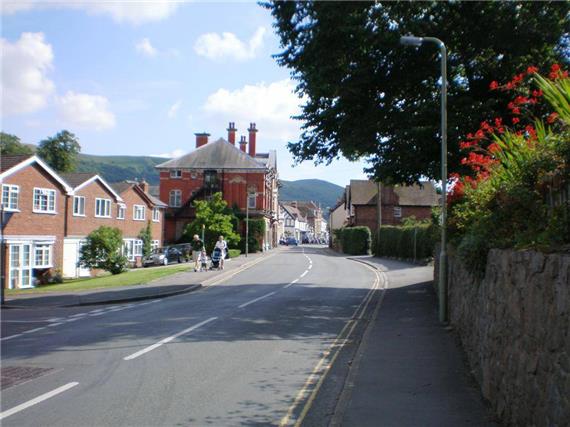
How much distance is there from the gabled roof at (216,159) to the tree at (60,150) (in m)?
20.0

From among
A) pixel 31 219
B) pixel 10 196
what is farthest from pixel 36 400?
pixel 31 219

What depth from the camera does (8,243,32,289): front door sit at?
111 ft

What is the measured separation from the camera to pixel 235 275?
29953 mm

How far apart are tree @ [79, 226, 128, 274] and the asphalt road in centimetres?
1909

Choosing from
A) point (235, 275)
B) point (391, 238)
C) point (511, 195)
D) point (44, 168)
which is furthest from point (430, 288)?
point (44, 168)

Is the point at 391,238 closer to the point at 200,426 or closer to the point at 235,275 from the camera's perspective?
the point at 235,275

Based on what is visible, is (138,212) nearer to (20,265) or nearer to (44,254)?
(44,254)

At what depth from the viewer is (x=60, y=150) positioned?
84.6 m

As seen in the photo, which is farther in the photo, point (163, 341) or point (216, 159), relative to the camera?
point (216, 159)

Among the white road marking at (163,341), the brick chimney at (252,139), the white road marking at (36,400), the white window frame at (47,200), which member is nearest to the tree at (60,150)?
the brick chimney at (252,139)

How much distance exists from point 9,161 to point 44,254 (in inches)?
257

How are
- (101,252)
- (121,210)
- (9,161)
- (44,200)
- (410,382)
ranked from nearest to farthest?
(410,382)
(9,161)
(101,252)
(44,200)
(121,210)

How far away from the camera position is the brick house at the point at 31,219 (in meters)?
33.8

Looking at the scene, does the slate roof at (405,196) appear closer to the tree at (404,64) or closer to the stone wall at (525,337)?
the tree at (404,64)
